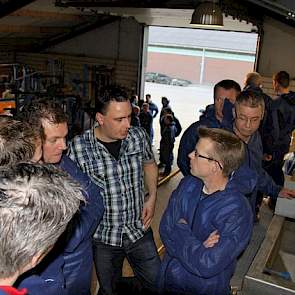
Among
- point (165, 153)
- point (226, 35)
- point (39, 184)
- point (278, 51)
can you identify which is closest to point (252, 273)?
Answer: point (39, 184)

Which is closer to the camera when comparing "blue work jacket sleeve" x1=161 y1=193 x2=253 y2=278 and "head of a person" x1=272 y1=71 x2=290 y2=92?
"blue work jacket sleeve" x1=161 y1=193 x2=253 y2=278

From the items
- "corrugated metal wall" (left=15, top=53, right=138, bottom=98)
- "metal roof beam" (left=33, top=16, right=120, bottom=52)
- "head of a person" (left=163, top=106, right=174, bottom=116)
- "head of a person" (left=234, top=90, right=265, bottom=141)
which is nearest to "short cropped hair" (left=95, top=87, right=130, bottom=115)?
"head of a person" (left=234, top=90, right=265, bottom=141)

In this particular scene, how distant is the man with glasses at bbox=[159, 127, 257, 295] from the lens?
172 centimetres

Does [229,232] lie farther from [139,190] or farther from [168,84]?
[168,84]

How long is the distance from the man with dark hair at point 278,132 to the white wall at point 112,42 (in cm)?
834

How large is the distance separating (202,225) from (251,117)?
95cm

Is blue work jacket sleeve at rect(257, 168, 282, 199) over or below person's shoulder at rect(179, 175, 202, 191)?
below

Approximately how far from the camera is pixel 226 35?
14.7 m

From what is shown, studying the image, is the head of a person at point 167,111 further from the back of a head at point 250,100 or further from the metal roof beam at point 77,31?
the metal roof beam at point 77,31

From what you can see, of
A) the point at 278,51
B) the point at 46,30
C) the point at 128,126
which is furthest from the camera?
the point at 46,30

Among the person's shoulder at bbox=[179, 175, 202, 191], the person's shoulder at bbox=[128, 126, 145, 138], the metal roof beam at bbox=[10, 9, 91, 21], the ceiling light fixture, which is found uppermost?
the metal roof beam at bbox=[10, 9, 91, 21]

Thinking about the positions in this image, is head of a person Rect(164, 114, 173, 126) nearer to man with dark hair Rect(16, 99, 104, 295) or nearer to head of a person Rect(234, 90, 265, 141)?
head of a person Rect(234, 90, 265, 141)

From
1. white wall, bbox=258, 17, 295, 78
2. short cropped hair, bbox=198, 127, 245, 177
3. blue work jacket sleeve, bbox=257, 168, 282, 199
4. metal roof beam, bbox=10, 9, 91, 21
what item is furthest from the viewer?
white wall, bbox=258, 17, 295, 78

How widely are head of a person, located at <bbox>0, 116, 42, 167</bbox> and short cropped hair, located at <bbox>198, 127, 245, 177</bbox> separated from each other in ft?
2.67
